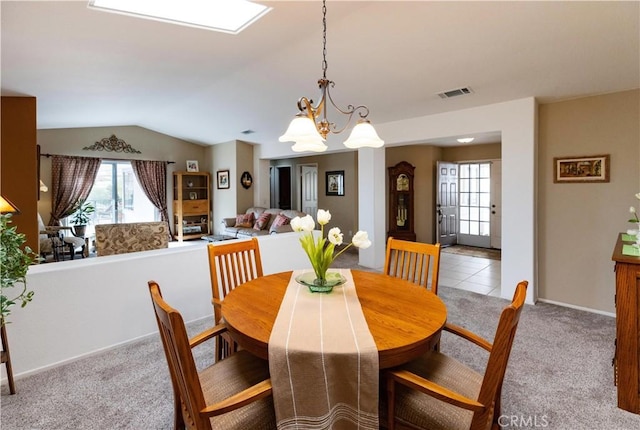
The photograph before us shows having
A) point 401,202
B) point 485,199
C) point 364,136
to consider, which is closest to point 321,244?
point 364,136

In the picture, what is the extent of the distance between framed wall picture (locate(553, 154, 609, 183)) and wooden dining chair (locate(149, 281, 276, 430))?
377 cm

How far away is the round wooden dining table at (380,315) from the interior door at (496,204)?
595 cm

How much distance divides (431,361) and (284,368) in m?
0.75

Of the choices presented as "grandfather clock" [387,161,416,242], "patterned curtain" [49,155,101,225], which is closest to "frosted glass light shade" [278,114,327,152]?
"grandfather clock" [387,161,416,242]

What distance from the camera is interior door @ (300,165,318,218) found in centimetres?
841

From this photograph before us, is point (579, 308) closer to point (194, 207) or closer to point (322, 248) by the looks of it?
point (322, 248)

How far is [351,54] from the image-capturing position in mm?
3184

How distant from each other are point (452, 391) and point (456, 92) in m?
3.27

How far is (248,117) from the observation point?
5.71 meters

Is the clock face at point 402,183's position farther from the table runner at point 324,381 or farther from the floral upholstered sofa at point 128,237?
the table runner at point 324,381

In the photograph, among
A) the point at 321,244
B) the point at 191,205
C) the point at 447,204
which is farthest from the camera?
the point at 191,205

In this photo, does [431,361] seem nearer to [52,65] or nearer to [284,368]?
[284,368]

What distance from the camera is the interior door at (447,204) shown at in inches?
285

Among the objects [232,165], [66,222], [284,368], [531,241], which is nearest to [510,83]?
[531,241]
